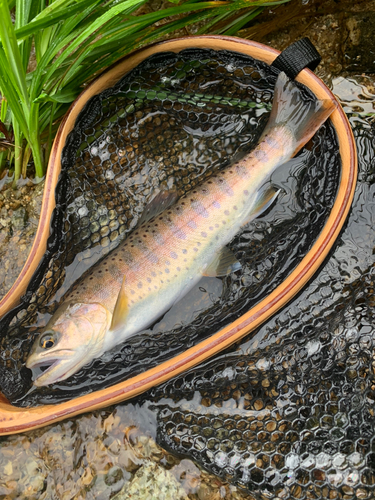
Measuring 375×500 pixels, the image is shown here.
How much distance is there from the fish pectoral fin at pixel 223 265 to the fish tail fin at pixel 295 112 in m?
0.71

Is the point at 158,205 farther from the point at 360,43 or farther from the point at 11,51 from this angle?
the point at 360,43

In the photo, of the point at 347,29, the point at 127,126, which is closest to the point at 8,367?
the point at 127,126

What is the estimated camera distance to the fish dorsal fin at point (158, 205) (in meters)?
2.48

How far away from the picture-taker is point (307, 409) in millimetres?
2135

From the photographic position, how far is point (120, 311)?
2.21 m

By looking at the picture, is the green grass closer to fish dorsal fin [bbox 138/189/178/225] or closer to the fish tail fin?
the fish tail fin

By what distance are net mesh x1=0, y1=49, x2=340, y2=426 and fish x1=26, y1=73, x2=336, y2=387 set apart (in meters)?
0.12

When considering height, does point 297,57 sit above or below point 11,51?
below

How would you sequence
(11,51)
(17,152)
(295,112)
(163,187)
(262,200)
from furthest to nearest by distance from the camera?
(17,152)
(163,187)
(262,200)
(295,112)
(11,51)

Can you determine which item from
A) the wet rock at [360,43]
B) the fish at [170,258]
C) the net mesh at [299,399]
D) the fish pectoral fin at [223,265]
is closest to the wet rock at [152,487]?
the net mesh at [299,399]

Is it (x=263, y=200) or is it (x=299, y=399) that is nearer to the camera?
(x=299, y=399)

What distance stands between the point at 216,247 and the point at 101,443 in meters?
1.36

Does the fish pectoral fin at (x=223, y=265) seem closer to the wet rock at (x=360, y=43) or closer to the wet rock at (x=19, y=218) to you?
the wet rock at (x=19, y=218)

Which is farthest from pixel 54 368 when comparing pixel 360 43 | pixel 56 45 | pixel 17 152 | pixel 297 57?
pixel 360 43
